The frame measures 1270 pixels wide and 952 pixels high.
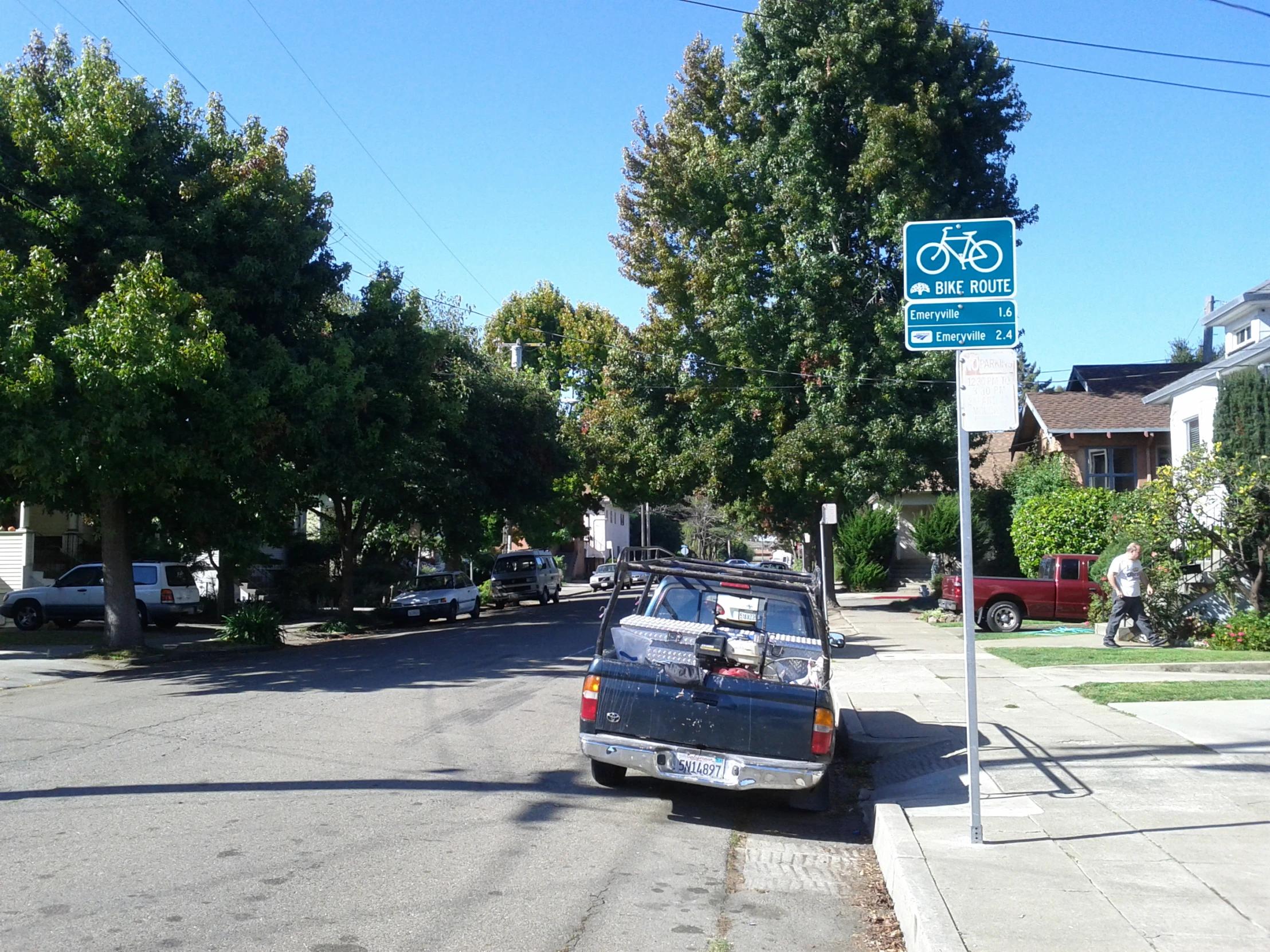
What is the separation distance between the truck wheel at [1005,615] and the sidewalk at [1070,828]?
36.1ft

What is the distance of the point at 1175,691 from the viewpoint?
39.8ft

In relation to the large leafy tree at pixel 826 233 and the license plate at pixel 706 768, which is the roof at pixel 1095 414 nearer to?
the large leafy tree at pixel 826 233

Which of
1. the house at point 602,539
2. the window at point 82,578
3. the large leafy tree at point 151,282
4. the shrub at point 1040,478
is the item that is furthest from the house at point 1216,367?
the house at point 602,539

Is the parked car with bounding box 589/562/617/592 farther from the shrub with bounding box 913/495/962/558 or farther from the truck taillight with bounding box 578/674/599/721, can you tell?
the truck taillight with bounding box 578/674/599/721

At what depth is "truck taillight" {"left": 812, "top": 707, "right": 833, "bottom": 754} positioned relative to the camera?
751 cm

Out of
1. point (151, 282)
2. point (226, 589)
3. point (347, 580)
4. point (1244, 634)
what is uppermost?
point (151, 282)

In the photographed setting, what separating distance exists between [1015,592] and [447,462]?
15.9 metres

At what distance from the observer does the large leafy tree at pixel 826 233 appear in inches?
1067

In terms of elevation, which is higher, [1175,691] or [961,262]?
[961,262]

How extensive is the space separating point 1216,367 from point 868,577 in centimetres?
2374

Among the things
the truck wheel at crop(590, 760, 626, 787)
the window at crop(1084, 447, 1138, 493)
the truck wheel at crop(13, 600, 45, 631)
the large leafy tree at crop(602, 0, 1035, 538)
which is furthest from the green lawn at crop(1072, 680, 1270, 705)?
the truck wheel at crop(13, 600, 45, 631)

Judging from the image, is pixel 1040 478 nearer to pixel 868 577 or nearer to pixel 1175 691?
pixel 868 577

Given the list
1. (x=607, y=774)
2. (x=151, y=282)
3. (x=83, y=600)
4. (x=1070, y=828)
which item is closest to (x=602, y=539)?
(x=83, y=600)

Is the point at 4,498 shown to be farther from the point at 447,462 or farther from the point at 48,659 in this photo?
the point at 447,462
